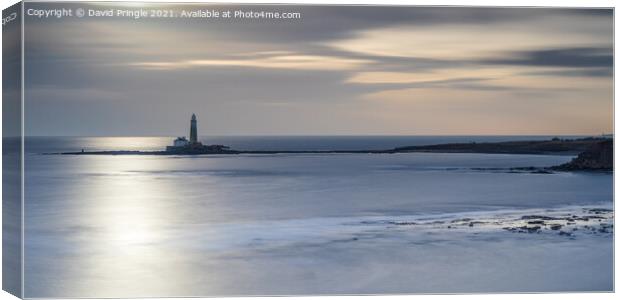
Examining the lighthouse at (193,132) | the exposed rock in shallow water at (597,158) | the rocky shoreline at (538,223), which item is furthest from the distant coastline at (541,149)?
the lighthouse at (193,132)

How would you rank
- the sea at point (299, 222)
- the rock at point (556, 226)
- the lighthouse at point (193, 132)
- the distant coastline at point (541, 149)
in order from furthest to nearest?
1. the distant coastline at point (541, 149)
2. the rock at point (556, 226)
3. the lighthouse at point (193, 132)
4. the sea at point (299, 222)

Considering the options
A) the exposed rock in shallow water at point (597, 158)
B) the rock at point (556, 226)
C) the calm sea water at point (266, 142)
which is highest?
the calm sea water at point (266, 142)

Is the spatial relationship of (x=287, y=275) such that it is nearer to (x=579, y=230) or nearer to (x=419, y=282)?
(x=419, y=282)

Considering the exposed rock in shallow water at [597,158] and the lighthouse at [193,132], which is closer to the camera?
the lighthouse at [193,132]

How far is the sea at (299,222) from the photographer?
437 inches

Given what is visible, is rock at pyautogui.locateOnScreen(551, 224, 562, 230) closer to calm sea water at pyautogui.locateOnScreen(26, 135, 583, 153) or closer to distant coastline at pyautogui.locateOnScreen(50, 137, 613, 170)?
distant coastline at pyautogui.locateOnScreen(50, 137, 613, 170)

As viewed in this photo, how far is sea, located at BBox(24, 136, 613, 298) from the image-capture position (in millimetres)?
11094

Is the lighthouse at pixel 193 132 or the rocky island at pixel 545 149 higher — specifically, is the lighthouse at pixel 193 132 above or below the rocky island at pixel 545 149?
above

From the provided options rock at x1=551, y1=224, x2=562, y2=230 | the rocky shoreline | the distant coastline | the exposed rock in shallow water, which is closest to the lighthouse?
the distant coastline

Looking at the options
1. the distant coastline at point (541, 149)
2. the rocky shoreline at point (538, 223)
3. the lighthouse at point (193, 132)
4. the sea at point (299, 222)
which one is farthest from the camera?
the distant coastline at point (541, 149)

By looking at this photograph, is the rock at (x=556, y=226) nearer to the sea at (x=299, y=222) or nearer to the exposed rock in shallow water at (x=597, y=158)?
the sea at (x=299, y=222)

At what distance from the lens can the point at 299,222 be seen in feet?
37.7

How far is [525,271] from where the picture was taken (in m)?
11.5

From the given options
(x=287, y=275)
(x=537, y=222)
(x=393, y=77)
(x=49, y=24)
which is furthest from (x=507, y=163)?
(x=49, y=24)
